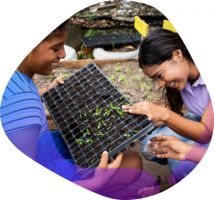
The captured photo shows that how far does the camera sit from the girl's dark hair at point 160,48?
3.89ft

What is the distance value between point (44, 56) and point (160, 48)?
328 millimetres

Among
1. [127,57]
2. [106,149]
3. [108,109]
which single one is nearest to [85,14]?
[127,57]

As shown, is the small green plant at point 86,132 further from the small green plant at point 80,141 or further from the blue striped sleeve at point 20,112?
the blue striped sleeve at point 20,112

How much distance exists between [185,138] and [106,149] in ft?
0.74

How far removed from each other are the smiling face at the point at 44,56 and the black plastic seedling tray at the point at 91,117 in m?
0.16

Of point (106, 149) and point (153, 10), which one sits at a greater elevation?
point (153, 10)

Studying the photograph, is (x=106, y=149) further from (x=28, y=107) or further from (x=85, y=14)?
(x=85, y=14)

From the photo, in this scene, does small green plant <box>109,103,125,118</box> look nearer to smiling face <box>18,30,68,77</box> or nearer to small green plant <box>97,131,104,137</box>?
small green plant <box>97,131,104,137</box>

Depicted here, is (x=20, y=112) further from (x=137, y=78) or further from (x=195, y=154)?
(x=195, y=154)

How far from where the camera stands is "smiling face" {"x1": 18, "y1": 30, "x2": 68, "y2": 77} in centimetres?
122

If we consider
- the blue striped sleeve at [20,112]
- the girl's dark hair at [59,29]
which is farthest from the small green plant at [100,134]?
the girl's dark hair at [59,29]

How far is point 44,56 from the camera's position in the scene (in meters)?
1.22

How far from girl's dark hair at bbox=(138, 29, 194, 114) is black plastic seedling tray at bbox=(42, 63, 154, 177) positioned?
141mm

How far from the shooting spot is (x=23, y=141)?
1.20 m
